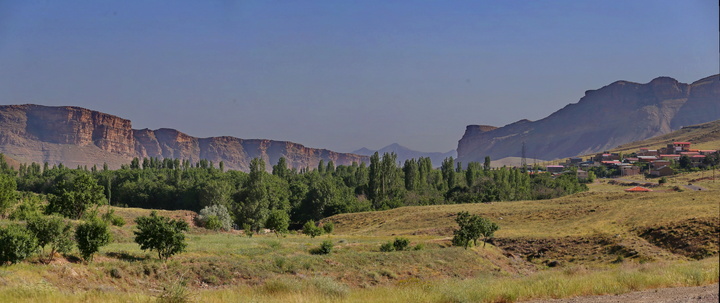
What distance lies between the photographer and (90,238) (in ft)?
86.0

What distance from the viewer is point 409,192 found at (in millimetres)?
107125

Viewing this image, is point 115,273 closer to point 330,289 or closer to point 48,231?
point 48,231

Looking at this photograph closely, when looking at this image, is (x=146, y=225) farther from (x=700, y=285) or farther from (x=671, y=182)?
(x=671, y=182)

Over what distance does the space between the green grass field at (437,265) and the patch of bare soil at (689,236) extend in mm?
99

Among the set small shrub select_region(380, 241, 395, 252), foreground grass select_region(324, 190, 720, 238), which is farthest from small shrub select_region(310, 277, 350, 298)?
foreground grass select_region(324, 190, 720, 238)

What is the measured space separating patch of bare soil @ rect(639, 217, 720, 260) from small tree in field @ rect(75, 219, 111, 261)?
38.8m

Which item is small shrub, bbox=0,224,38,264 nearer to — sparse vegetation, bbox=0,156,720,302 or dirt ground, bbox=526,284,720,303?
sparse vegetation, bbox=0,156,720,302

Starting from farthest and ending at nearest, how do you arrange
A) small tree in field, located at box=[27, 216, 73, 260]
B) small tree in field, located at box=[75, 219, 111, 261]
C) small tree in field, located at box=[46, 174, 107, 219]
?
small tree in field, located at box=[46, 174, 107, 219], small tree in field, located at box=[75, 219, 111, 261], small tree in field, located at box=[27, 216, 73, 260]

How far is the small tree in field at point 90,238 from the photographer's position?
26016mm

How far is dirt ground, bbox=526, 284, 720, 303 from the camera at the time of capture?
10.5 metres

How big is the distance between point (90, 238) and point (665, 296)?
24958 millimetres

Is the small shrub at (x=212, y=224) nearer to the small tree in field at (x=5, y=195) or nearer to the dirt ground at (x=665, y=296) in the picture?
the small tree in field at (x=5, y=195)

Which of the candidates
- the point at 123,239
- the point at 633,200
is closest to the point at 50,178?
the point at 123,239

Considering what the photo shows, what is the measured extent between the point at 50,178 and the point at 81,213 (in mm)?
91313
